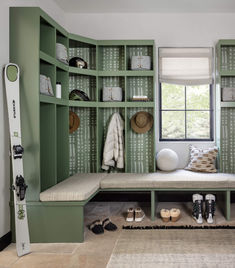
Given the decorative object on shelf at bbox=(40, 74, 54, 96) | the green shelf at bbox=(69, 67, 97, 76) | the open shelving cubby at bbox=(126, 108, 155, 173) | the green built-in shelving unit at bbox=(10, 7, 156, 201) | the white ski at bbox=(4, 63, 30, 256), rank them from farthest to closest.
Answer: the open shelving cubby at bbox=(126, 108, 155, 173)
the green shelf at bbox=(69, 67, 97, 76)
the green built-in shelving unit at bbox=(10, 7, 156, 201)
the decorative object on shelf at bbox=(40, 74, 54, 96)
the white ski at bbox=(4, 63, 30, 256)

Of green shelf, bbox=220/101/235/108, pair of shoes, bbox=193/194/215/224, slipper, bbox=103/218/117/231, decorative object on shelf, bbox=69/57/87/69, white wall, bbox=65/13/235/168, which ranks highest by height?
white wall, bbox=65/13/235/168

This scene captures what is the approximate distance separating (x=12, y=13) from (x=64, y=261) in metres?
2.60

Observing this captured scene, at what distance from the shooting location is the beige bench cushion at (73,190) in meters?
3.52

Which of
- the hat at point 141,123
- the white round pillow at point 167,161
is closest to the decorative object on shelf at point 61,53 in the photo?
the hat at point 141,123

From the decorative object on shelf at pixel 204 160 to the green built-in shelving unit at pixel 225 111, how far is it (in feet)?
0.48

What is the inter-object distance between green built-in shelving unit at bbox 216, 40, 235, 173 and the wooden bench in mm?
525

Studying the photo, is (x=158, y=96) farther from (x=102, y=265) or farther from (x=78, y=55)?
(x=102, y=265)

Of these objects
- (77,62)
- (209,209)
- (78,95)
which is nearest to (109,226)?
(209,209)

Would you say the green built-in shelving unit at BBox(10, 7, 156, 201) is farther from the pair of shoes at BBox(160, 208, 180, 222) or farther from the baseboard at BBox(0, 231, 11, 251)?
the pair of shoes at BBox(160, 208, 180, 222)

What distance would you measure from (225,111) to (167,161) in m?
1.25

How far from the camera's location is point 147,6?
501cm

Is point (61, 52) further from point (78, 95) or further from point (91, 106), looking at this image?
point (91, 106)

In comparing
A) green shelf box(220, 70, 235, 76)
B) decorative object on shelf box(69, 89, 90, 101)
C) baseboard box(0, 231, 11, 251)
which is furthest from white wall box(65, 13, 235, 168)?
baseboard box(0, 231, 11, 251)

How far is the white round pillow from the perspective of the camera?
496cm
